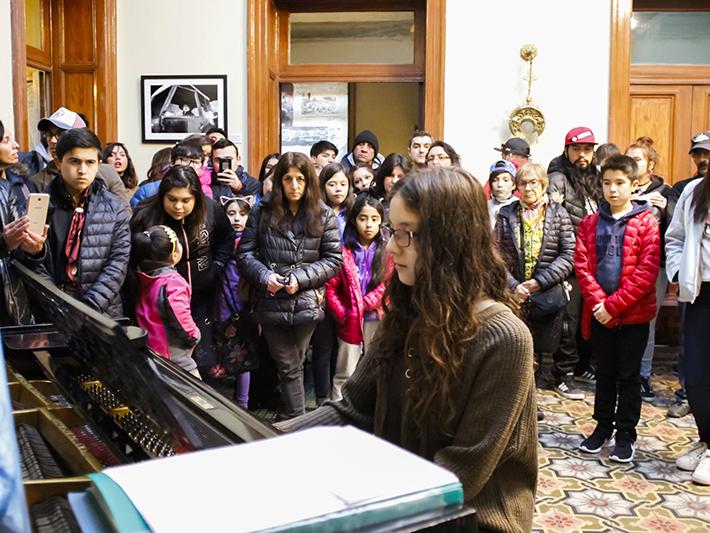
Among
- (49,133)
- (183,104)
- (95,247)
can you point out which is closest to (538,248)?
(95,247)

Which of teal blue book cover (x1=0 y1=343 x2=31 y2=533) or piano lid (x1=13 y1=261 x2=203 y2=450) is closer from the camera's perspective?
teal blue book cover (x1=0 y1=343 x2=31 y2=533)

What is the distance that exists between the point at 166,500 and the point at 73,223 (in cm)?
298

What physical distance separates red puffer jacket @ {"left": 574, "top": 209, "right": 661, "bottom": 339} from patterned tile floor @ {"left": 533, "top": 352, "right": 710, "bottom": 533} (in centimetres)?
66

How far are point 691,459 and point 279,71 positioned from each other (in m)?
5.65

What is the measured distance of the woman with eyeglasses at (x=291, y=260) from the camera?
4.25m

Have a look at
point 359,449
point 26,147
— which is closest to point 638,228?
point 359,449

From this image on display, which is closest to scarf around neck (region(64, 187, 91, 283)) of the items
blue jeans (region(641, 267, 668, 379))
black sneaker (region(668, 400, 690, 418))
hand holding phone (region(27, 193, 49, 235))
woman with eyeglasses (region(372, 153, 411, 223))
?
hand holding phone (region(27, 193, 49, 235))

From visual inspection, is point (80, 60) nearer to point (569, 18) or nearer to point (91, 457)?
point (569, 18)

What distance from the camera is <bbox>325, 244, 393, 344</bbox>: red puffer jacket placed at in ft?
14.9

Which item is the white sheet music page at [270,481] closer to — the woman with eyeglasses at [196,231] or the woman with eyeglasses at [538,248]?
the woman with eyeglasses at [196,231]

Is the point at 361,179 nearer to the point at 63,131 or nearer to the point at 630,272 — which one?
the point at 63,131

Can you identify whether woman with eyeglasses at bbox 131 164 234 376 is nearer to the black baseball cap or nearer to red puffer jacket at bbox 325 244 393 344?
red puffer jacket at bbox 325 244 393 344

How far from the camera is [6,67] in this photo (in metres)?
5.72

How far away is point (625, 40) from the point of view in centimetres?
730
